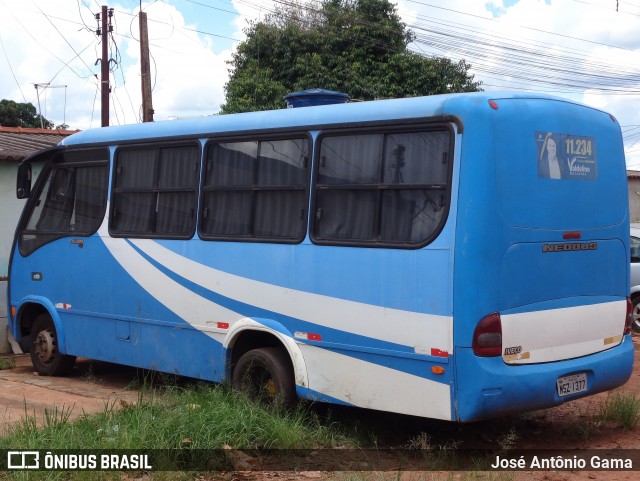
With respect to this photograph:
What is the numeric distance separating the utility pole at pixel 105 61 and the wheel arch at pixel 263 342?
17.8m

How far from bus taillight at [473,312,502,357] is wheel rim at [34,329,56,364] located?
6.11m

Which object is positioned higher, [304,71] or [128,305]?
[304,71]

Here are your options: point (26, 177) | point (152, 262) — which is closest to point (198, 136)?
point (152, 262)

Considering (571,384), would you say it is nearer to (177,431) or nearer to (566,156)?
(566,156)

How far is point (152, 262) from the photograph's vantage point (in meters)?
9.32

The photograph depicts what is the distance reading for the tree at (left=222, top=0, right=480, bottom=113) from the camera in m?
25.5

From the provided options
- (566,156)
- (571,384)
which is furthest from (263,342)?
(566,156)

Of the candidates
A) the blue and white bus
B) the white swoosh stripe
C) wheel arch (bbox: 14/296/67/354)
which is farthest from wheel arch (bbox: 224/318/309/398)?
wheel arch (bbox: 14/296/67/354)

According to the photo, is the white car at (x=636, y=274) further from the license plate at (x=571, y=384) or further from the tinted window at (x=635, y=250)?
the license plate at (x=571, y=384)

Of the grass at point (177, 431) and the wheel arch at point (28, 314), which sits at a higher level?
the wheel arch at point (28, 314)

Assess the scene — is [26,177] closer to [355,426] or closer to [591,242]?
[355,426]

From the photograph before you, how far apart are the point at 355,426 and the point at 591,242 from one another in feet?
8.24

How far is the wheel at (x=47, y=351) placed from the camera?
10.9m

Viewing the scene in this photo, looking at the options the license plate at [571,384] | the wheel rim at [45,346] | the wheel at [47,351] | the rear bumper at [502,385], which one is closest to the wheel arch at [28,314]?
the wheel at [47,351]
